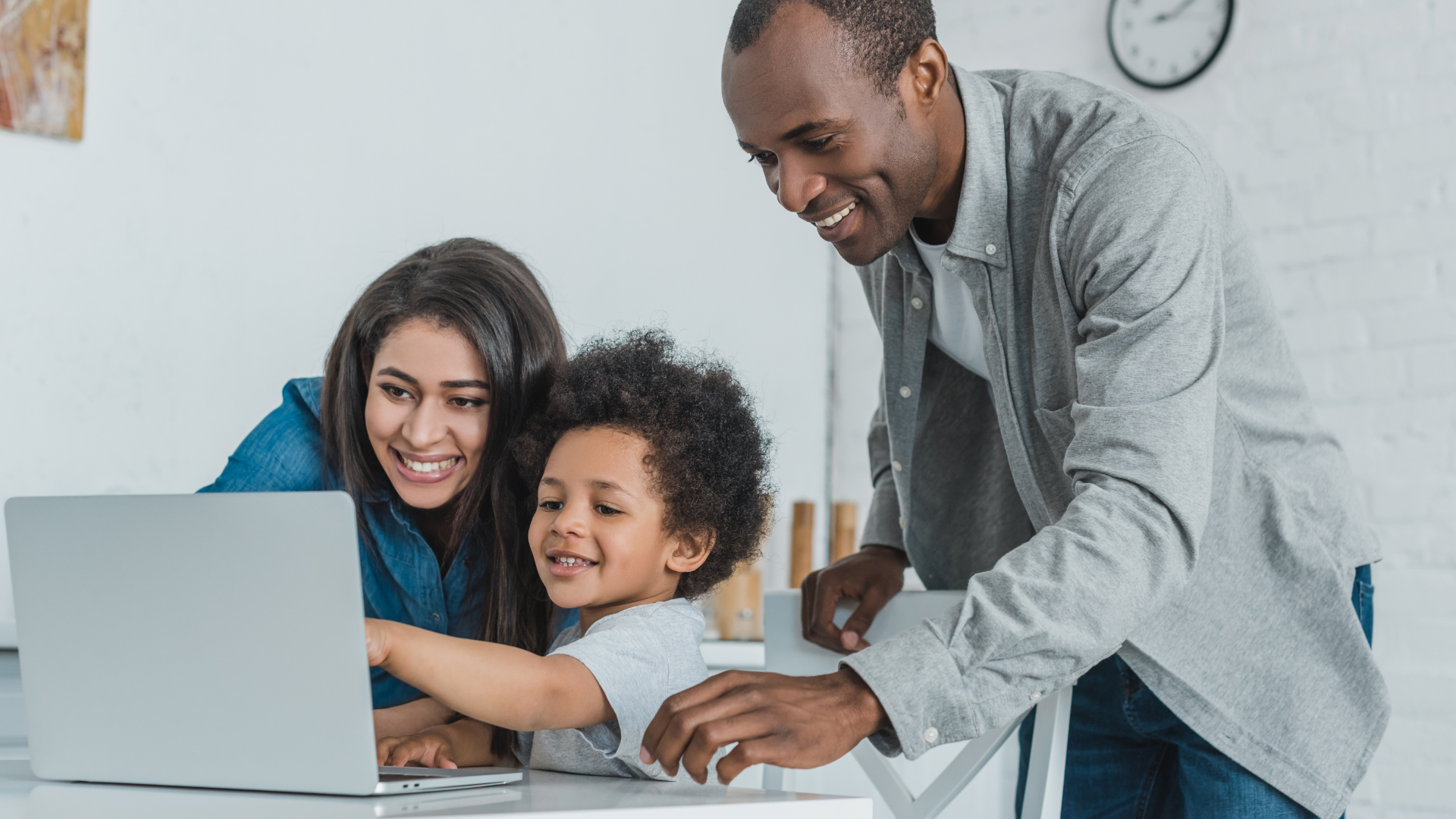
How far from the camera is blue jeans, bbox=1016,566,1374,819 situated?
1060mm

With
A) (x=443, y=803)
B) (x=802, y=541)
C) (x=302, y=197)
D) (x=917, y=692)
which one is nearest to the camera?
(x=443, y=803)

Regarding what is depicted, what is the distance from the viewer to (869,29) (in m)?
1.02

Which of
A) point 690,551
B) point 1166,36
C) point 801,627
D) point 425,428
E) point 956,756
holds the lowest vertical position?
point 956,756

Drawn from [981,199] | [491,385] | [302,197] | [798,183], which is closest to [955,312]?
[981,199]

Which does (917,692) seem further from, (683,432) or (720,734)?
(683,432)

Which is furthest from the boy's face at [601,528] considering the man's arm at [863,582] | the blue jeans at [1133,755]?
the blue jeans at [1133,755]

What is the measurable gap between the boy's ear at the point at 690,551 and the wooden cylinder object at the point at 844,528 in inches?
60.3

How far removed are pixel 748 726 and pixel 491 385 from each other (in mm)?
588

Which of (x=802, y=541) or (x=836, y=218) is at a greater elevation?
(x=836, y=218)

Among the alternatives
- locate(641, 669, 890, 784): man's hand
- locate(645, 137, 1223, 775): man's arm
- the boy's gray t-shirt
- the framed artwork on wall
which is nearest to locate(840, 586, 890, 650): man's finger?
the boy's gray t-shirt

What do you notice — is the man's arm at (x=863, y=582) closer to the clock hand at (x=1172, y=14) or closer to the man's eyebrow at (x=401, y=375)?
the man's eyebrow at (x=401, y=375)

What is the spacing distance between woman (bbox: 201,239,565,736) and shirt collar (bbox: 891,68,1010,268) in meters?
0.43

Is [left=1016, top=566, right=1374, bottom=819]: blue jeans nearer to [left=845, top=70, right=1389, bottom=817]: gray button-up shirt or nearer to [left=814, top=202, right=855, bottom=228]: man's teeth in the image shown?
[left=845, top=70, right=1389, bottom=817]: gray button-up shirt

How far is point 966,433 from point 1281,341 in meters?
0.34
